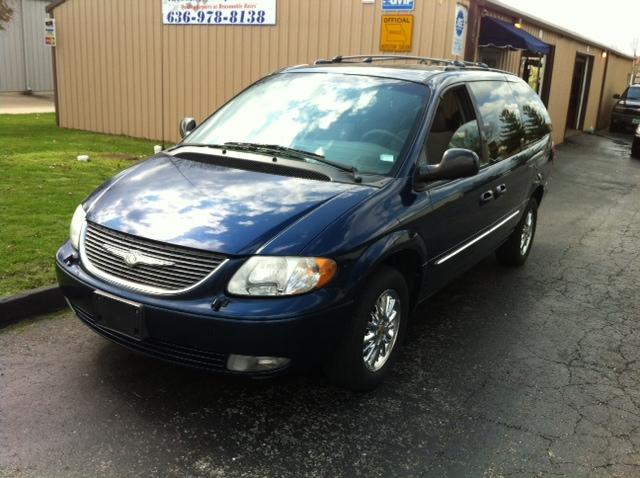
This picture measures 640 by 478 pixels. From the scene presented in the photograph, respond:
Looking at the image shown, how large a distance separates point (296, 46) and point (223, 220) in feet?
31.2

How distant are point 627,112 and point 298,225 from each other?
2365 centimetres

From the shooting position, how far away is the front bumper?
9.39ft

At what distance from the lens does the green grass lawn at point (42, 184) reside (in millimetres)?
4934

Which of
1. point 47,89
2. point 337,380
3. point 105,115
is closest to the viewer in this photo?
point 337,380

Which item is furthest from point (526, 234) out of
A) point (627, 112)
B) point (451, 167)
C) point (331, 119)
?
point (627, 112)

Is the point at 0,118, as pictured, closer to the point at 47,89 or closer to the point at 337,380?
the point at 47,89

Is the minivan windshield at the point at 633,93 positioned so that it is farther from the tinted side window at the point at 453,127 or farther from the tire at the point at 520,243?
the tinted side window at the point at 453,127

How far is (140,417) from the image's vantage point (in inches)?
126

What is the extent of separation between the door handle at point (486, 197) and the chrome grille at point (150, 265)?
7.70 ft

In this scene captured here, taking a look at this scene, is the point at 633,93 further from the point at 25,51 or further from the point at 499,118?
the point at 25,51

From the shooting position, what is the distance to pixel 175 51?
13.4 meters

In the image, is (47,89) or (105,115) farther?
(47,89)

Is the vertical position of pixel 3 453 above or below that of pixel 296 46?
below

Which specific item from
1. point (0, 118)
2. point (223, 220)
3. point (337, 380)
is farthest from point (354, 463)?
point (0, 118)
